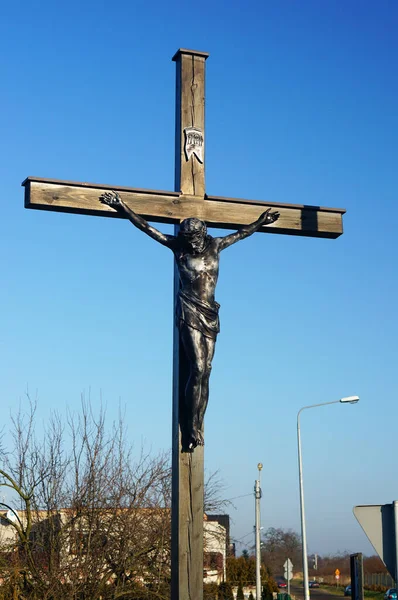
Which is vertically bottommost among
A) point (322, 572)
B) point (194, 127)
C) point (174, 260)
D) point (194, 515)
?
point (322, 572)

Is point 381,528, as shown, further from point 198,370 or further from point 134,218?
point 134,218

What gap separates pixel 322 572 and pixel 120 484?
8438 cm

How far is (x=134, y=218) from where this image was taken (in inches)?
257

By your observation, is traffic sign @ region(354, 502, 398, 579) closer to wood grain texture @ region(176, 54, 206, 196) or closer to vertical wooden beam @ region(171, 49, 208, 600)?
vertical wooden beam @ region(171, 49, 208, 600)

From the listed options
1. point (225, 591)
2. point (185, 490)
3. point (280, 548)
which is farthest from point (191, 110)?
point (280, 548)

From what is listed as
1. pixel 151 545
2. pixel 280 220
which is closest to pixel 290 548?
pixel 151 545

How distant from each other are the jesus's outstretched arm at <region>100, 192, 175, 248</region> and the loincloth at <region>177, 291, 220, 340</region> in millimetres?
487

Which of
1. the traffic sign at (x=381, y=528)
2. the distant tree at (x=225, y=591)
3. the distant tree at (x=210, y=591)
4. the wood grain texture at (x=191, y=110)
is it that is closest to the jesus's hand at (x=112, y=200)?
the wood grain texture at (x=191, y=110)

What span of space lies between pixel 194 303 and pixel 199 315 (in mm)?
93

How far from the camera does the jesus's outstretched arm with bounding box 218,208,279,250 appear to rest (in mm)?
6645

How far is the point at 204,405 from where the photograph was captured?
6.24 meters

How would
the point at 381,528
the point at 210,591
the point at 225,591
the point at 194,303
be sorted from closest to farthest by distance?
the point at 194,303, the point at 381,528, the point at 210,591, the point at 225,591

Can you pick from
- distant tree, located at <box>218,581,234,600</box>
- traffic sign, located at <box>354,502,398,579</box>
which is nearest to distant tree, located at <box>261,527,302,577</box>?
distant tree, located at <box>218,581,234,600</box>

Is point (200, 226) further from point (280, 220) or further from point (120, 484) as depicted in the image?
point (120, 484)
